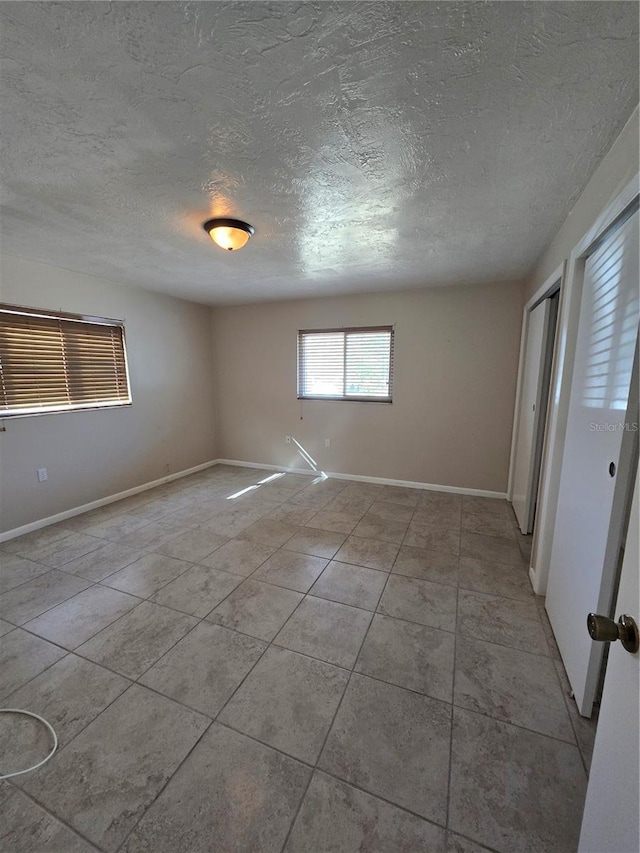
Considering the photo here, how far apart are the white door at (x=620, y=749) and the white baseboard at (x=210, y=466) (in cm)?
328

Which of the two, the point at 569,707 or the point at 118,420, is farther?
the point at 118,420

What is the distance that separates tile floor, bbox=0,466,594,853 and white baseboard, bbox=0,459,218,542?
174 mm

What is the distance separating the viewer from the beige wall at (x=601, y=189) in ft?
3.92

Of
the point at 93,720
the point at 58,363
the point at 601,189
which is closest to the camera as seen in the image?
the point at 93,720

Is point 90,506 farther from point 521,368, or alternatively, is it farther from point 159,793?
point 521,368

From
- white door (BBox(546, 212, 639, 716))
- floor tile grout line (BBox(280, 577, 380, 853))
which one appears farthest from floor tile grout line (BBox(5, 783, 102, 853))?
white door (BBox(546, 212, 639, 716))

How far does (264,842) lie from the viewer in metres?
1.01

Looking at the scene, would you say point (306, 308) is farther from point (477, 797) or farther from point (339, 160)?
point (477, 797)

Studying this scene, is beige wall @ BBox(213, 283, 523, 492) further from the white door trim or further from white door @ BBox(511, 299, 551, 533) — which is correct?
white door @ BBox(511, 299, 551, 533)

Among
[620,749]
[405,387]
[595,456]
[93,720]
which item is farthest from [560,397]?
[93,720]

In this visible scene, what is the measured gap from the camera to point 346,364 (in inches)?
164

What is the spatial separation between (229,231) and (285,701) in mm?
2532

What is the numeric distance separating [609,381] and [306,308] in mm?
3495

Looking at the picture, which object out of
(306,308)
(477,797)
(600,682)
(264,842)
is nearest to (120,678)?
(264,842)
